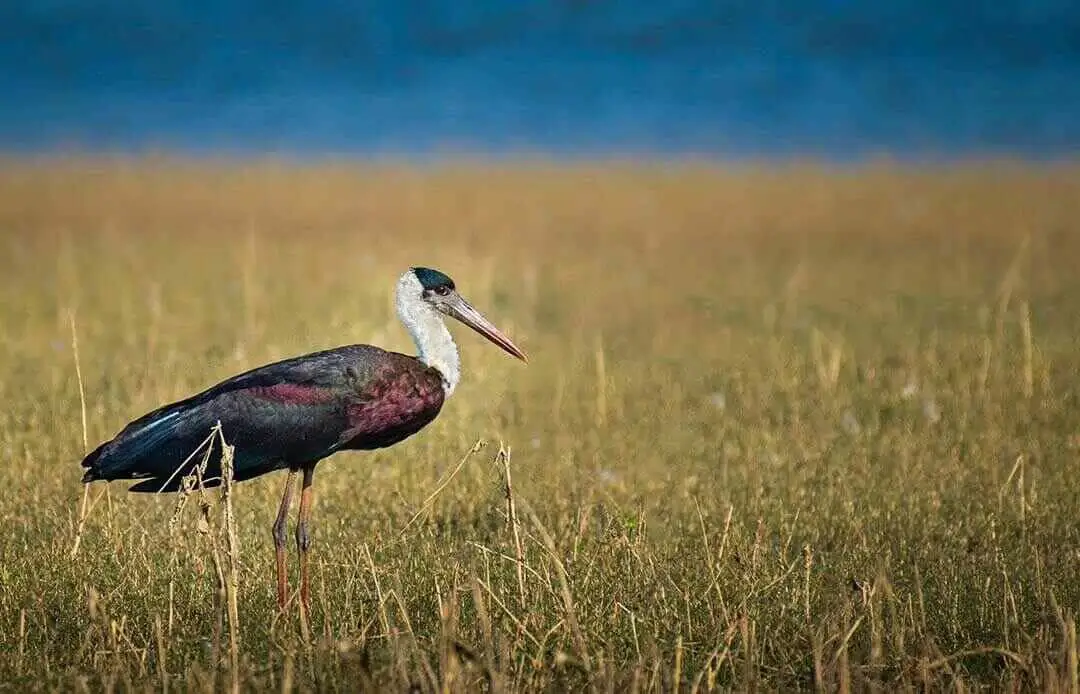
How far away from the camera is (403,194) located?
1051 inches

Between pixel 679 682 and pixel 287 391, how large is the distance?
2.04 m

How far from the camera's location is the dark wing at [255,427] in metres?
6.25

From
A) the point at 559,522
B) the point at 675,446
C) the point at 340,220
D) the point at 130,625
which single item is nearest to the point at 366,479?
the point at 559,522

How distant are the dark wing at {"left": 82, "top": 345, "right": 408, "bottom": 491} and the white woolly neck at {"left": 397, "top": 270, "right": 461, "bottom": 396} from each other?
0.39 metres

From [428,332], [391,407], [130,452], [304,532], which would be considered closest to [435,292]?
[428,332]

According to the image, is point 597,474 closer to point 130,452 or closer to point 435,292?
point 435,292

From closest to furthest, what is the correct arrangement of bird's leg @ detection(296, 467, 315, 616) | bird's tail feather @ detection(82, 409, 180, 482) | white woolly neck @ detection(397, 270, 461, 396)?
1. bird's leg @ detection(296, 467, 315, 616)
2. bird's tail feather @ detection(82, 409, 180, 482)
3. white woolly neck @ detection(397, 270, 461, 396)

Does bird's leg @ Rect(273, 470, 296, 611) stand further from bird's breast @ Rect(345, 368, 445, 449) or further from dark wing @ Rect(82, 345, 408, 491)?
bird's breast @ Rect(345, 368, 445, 449)

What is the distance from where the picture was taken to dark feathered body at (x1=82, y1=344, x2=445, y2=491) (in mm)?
6254

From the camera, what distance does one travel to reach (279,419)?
6281mm

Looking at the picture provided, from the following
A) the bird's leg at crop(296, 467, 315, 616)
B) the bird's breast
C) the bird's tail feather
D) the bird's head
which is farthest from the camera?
the bird's head

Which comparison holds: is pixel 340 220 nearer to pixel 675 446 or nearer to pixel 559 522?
pixel 675 446

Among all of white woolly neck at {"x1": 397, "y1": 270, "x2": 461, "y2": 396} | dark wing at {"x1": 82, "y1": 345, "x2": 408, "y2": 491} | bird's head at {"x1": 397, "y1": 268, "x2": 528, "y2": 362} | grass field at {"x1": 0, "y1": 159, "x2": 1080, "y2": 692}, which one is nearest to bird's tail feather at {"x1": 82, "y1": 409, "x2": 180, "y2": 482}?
dark wing at {"x1": 82, "y1": 345, "x2": 408, "y2": 491}

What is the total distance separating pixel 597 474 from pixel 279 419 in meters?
2.13
